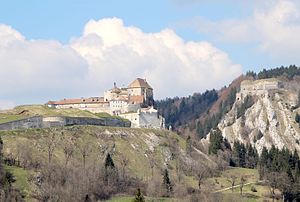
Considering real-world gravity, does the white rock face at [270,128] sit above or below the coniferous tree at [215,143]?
above

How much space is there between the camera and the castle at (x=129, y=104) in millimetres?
144250

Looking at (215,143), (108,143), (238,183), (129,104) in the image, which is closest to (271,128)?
(215,143)

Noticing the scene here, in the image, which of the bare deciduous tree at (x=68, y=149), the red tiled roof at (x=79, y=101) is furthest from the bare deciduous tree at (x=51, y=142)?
the red tiled roof at (x=79, y=101)

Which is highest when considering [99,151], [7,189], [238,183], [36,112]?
[36,112]

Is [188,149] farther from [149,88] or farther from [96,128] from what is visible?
[149,88]

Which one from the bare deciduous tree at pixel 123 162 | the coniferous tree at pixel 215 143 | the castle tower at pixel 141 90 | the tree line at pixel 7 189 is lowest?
the tree line at pixel 7 189

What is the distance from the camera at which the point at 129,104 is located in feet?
491

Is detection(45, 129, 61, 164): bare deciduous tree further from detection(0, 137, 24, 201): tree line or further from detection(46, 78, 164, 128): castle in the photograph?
detection(46, 78, 164, 128): castle

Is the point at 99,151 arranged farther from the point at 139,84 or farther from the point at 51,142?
the point at 139,84

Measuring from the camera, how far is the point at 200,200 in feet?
310

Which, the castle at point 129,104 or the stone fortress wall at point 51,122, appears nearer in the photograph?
the stone fortress wall at point 51,122

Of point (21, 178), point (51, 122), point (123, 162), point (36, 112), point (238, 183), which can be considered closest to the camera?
point (21, 178)

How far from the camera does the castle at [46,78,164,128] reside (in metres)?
144

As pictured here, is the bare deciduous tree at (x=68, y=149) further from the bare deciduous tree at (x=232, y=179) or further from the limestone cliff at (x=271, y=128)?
the limestone cliff at (x=271, y=128)
